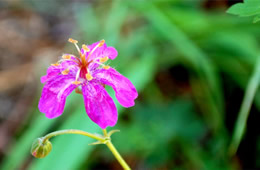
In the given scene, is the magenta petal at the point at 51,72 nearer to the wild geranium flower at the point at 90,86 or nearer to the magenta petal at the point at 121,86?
the wild geranium flower at the point at 90,86

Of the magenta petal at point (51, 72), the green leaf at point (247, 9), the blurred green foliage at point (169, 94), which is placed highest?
the magenta petal at point (51, 72)

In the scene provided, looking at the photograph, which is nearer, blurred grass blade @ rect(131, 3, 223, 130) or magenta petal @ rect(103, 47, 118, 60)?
magenta petal @ rect(103, 47, 118, 60)

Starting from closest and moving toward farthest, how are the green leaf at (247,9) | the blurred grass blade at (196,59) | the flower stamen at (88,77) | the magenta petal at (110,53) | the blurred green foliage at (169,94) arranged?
1. the green leaf at (247,9)
2. the flower stamen at (88,77)
3. the magenta petal at (110,53)
4. the blurred green foliage at (169,94)
5. the blurred grass blade at (196,59)

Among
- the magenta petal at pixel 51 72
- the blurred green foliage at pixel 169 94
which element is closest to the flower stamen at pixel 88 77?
the magenta petal at pixel 51 72

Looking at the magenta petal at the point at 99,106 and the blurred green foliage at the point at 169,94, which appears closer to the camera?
the magenta petal at the point at 99,106

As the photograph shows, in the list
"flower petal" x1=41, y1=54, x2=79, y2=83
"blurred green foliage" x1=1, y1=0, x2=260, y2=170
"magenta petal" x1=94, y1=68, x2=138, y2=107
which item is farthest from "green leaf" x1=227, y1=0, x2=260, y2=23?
"blurred green foliage" x1=1, y1=0, x2=260, y2=170

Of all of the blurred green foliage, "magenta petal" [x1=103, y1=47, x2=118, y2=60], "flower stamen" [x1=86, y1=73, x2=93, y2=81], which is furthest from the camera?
the blurred green foliage

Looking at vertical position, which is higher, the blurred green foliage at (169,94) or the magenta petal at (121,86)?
the magenta petal at (121,86)

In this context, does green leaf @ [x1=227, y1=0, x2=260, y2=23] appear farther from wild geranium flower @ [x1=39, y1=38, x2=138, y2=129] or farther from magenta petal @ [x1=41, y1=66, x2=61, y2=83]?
magenta petal @ [x1=41, y1=66, x2=61, y2=83]
